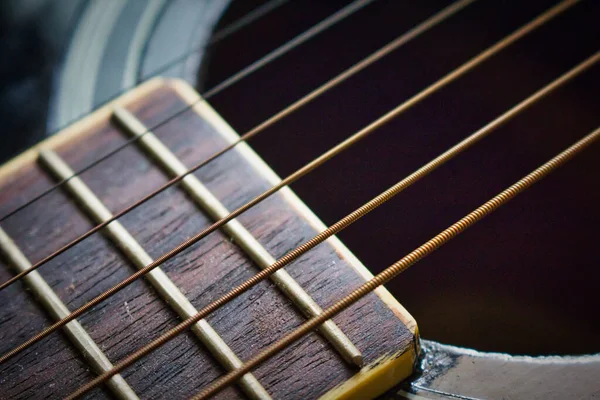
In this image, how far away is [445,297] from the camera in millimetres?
794

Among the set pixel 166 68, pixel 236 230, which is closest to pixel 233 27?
pixel 166 68

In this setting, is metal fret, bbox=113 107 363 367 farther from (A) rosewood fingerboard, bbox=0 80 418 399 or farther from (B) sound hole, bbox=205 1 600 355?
(B) sound hole, bbox=205 1 600 355

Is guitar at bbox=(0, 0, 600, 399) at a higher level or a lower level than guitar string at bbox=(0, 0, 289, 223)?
lower

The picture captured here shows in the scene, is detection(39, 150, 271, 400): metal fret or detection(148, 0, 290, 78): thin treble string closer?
detection(39, 150, 271, 400): metal fret

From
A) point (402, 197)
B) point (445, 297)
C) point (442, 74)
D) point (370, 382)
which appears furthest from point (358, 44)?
point (370, 382)

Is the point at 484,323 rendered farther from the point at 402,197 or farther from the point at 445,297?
the point at 402,197

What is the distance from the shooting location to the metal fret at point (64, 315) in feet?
2.15

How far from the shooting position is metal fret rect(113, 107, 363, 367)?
674 mm

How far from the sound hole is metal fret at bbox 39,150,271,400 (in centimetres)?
23

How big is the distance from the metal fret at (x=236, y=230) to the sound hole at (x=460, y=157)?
136mm

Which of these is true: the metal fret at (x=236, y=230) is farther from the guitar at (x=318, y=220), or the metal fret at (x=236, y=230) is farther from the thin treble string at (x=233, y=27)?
the thin treble string at (x=233, y=27)

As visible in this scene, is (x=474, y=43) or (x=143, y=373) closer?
(x=143, y=373)

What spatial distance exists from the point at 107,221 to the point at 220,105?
31 centimetres

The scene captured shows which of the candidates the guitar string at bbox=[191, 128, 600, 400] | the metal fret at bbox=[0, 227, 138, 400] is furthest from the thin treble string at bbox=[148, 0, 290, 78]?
the guitar string at bbox=[191, 128, 600, 400]
